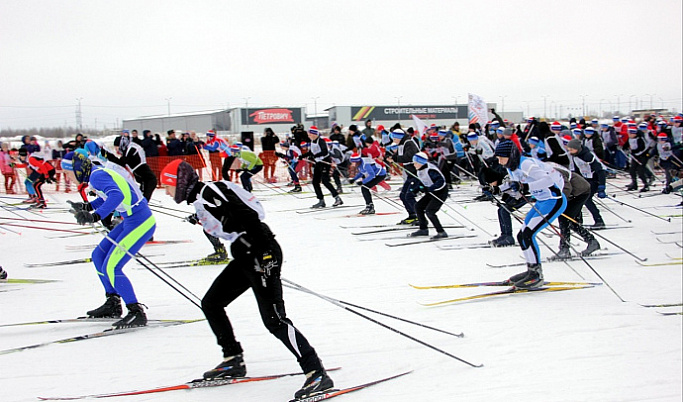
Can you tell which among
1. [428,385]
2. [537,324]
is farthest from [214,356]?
[537,324]

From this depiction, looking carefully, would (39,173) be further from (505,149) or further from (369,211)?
(505,149)

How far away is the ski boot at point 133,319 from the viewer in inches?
227

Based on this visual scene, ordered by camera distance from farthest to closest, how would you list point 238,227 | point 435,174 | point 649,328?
1. point 435,174
2. point 649,328
3. point 238,227

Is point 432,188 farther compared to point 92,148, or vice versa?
point 432,188

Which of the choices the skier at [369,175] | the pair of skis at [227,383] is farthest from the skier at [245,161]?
the pair of skis at [227,383]

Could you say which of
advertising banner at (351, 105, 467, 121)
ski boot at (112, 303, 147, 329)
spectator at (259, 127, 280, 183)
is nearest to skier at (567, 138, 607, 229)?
ski boot at (112, 303, 147, 329)

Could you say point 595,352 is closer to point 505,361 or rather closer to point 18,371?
point 505,361

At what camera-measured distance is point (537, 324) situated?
592 centimetres

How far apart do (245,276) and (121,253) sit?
2064mm

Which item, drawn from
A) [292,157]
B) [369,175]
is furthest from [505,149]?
[292,157]

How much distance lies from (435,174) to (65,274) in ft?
19.9

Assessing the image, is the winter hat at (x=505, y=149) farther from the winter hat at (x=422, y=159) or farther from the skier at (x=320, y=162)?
the skier at (x=320, y=162)

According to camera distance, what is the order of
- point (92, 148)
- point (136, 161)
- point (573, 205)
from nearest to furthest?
point (92, 148)
point (573, 205)
point (136, 161)

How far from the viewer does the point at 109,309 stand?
597cm
